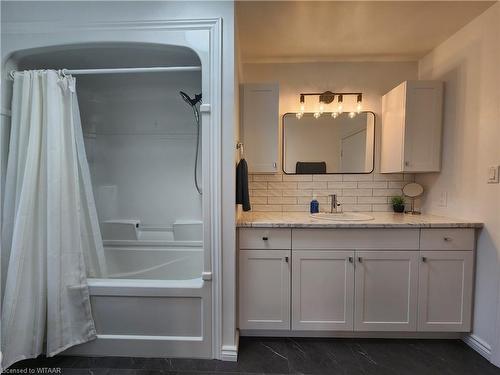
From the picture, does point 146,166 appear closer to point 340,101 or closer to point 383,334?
point 340,101

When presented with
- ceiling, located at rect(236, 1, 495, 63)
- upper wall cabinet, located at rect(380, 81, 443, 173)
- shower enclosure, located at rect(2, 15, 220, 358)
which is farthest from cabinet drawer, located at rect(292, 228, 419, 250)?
ceiling, located at rect(236, 1, 495, 63)

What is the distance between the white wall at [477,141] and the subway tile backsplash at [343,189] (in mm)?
421

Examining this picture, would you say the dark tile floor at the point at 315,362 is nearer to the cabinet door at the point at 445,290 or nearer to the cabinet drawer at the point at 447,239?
the cabinet door at the point at 445,290

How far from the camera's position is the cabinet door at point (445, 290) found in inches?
72.3

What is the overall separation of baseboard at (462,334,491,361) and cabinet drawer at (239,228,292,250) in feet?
5.02

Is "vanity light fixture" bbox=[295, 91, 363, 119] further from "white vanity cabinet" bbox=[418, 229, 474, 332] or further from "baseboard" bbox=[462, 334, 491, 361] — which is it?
"baseboard" bbox=[462, 334, 491, 361]

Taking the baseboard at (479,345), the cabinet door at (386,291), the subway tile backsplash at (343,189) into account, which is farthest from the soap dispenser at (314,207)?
the baseboard at (479,345)

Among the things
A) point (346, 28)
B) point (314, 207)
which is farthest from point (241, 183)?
point (346, 28)

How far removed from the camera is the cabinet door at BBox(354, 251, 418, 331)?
1.85m

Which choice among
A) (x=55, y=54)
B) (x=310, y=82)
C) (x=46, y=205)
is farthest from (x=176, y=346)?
(x=310, y=82)

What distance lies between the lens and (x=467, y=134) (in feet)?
6.37

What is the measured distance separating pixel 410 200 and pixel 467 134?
2.55 feet

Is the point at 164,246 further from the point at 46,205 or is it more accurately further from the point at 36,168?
the point at 36,168

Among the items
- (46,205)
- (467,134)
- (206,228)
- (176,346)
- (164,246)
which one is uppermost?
(467,134)
